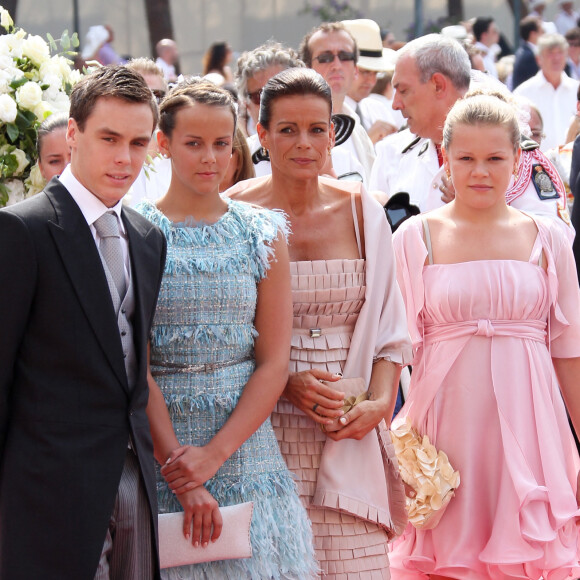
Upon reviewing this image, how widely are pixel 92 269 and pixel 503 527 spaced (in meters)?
1.97

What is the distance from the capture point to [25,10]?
38.8 feet

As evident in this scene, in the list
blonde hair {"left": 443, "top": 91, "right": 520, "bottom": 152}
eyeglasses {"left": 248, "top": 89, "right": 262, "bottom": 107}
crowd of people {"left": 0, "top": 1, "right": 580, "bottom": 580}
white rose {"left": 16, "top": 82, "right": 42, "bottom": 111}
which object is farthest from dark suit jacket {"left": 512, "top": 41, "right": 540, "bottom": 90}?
white rose {"left": 16, "top": 82, "right": 42, "bottom": 111}

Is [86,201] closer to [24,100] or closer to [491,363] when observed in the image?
[24,100]

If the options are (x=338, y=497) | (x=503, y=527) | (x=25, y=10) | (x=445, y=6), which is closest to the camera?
(x=338, y=497)

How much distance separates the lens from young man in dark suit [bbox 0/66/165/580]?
2678 mm

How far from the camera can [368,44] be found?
8.25 metres

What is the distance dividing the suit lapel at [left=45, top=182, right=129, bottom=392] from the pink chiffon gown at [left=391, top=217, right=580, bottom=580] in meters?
1.66

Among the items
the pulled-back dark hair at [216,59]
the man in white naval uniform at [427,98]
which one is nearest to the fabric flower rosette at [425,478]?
the man in white naval uniform at [427,98]

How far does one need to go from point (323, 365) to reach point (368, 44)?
5.14m

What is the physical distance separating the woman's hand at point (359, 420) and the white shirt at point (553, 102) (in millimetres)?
7962

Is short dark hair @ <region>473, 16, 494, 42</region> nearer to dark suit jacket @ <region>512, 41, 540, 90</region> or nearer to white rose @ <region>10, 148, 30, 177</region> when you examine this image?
dark suit jacket @ <region>512, 41, 540, 90</region>

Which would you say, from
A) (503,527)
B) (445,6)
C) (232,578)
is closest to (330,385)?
(232,578)

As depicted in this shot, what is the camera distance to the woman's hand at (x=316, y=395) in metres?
3.46

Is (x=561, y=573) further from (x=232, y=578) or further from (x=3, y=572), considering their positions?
(x=3, y=572)
